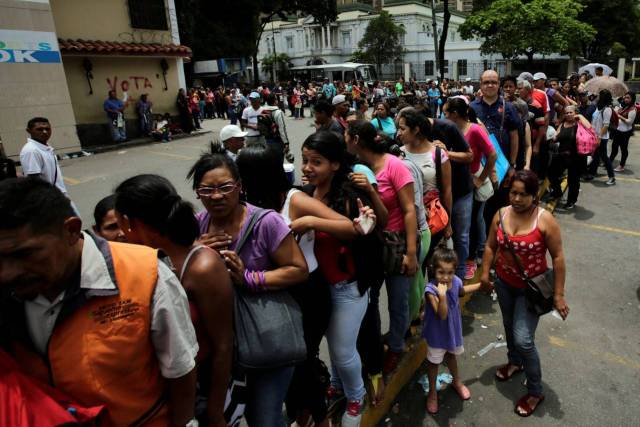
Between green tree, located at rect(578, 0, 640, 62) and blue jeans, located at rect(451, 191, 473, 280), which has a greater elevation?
green tree, located at rect(578, 0, 640, 62)

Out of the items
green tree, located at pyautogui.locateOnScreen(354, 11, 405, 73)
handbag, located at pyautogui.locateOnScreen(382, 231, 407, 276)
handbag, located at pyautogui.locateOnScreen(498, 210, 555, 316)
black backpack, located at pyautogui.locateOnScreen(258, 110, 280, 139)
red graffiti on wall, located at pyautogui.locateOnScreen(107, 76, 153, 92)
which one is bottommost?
handbag, located at pyautogui.locateOnScreen(498, 210, 555, 316)

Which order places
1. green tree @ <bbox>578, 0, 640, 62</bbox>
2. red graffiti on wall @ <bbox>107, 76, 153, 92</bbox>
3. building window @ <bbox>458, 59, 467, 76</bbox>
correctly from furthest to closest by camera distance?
building window @ <bbox>458, 59, 467, 76</bbox>
green tree @ <bbox>578, 0, 640, 62</bbox>
red graffiti on wall @ <bbox>107, 76, 153, 92</bbox>

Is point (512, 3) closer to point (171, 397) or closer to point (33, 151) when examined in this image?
point (33, 151)

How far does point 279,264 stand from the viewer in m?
1.89

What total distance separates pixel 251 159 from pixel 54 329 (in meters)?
1.09

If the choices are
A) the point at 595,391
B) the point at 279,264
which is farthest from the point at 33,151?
the point at 595,391

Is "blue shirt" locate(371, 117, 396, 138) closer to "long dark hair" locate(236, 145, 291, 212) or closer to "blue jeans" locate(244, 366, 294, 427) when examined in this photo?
"long dark hair" locate(236, 145, 291, 212)

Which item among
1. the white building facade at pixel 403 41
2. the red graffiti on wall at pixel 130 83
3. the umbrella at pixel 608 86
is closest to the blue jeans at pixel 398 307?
the umbrella at pixel 608 86

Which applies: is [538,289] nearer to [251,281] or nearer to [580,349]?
[580,349]

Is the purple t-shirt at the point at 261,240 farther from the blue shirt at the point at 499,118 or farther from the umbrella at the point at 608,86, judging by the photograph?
the umbrella at the point at 608,86

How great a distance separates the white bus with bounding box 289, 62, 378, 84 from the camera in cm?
3866

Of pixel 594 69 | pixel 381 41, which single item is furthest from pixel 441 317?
pixel 381 41

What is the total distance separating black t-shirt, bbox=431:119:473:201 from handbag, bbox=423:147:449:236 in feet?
1.55

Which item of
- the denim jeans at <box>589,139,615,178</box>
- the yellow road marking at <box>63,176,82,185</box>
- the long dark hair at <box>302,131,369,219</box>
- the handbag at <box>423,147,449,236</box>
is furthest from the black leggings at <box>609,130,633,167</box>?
the yellow road marking at <box>63,176,82,185</box>
